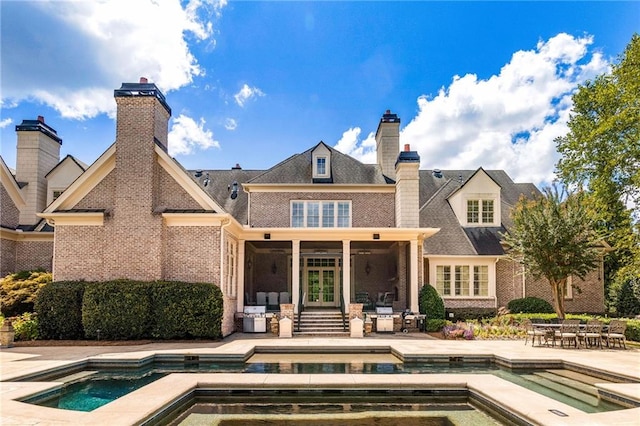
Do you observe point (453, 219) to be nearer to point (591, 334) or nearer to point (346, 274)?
point (346, 274)

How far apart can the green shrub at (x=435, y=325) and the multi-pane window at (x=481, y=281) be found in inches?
160

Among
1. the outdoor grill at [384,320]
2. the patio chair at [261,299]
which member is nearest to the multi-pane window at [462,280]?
the outdoor grill at [384,320]

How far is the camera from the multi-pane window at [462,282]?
2256cm

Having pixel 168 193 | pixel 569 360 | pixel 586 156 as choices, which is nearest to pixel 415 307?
pixel 569 360

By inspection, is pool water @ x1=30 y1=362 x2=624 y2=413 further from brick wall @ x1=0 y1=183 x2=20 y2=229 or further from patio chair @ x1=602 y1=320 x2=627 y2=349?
brick wall @ x1=0 y1=183 x2=20 y2=229

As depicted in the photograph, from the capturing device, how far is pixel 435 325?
760 inches

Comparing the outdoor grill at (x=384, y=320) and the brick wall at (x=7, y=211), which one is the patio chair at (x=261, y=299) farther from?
the brick wall at (x=7, y=211)

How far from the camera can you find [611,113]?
1912cm

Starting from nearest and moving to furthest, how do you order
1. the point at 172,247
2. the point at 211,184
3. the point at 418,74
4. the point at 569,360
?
the point at 569,360 → the point at 172,247 → the point at 418,74 → the point at 211,184

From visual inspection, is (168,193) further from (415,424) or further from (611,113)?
(611,113)

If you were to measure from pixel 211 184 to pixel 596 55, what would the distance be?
19713 mm

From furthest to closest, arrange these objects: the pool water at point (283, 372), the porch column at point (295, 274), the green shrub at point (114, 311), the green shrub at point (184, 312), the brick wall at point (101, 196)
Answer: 1. the porch column at point (295, 274)
2. the brick wall at point (101, 196)
3. the green shrub at point (184, 312)
4. the green shrub at point (114, 311)
5. the pool water at point (283, 372)

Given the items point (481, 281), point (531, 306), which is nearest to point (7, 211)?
point (481, 281)

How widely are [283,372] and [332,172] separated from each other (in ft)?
44.7
